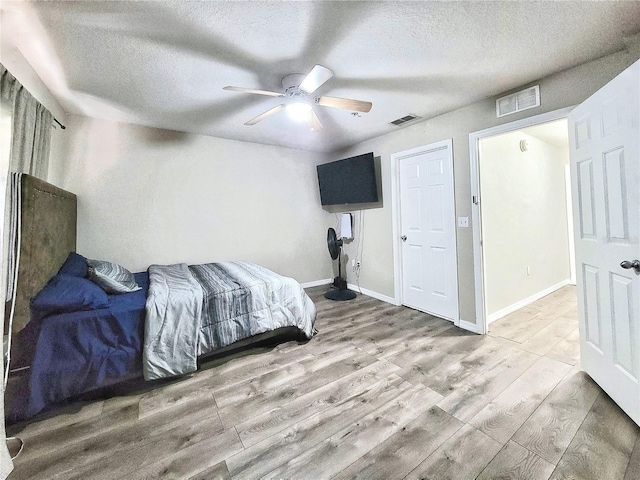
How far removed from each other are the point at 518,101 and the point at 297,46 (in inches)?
81.6

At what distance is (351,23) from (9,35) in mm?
2110

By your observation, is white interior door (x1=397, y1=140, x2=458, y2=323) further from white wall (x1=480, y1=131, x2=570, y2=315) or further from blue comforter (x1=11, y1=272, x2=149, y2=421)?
blue comforter (x1=11, y1=272, x2=149, y2=421)

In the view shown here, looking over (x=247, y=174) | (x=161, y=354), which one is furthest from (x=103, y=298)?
(x=247, y=174)

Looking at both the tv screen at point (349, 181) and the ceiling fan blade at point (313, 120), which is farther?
the tv screen at point (349, 181)

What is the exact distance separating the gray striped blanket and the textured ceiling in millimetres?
1761

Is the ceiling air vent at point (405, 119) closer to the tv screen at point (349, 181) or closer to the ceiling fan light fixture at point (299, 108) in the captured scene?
the tv screen at point (349, 181)

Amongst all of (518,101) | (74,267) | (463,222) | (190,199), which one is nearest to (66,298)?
(74,267)

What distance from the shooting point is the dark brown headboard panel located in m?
1.62

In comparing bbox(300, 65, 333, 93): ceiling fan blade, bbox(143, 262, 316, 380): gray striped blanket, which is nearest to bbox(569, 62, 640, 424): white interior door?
bbox(300, 65, 333, 93): ceiling fan blade

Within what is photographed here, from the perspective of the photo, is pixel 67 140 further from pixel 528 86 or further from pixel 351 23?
Answer: pixel 528 86

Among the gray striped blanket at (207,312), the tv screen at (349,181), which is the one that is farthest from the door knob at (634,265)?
the tv screen at (349,181)

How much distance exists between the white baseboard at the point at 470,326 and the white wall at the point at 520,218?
1.22 ft

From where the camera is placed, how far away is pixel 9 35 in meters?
1.55

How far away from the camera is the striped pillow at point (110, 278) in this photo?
7.02 feet
